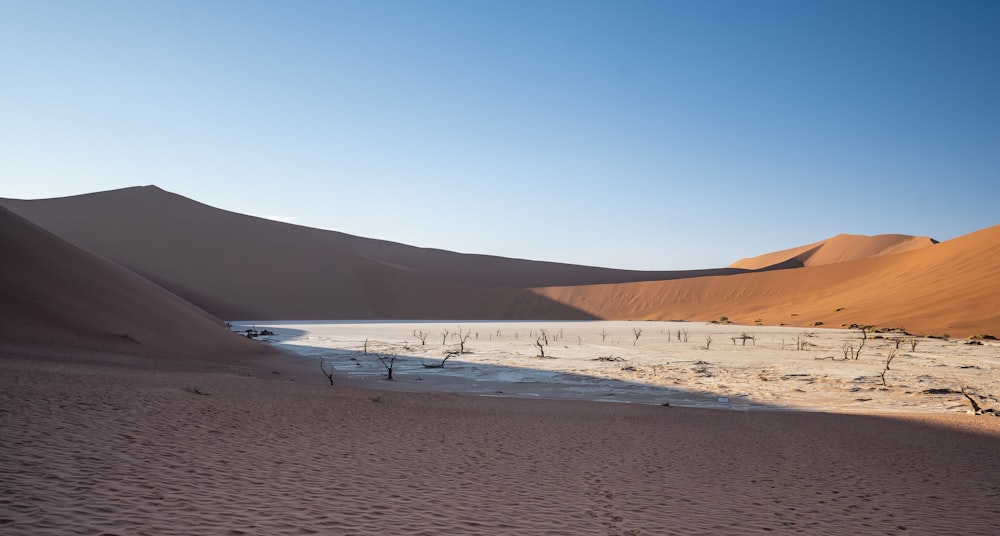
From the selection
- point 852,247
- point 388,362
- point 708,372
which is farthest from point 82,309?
point 852,247

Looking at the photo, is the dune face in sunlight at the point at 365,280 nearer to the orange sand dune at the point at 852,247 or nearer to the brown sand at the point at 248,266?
the brown sand at the point at 248,266

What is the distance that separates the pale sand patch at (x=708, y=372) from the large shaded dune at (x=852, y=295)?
40.0ft

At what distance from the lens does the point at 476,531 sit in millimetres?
4461

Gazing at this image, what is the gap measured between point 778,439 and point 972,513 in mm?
3307

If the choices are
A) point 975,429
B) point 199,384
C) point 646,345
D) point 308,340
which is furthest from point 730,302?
point 199,384

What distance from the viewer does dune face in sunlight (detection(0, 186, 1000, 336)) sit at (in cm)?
5231

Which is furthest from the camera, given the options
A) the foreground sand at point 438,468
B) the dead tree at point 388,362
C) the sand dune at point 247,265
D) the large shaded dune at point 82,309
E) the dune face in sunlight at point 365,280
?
the sand dune at point 247,265

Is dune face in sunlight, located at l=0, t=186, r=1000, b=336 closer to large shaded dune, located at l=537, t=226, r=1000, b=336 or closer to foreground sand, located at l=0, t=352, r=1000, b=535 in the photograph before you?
large shaded dune, located at l=537, t=226, r=1000, b=336

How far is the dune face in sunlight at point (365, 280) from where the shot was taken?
5231 cm

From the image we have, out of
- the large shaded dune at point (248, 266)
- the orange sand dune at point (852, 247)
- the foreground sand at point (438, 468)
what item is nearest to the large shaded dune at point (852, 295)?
the large shaded dune at point (248, 266)

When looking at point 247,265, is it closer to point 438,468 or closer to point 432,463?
point 432,463

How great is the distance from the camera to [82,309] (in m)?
16.9

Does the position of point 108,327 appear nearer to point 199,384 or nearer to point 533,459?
point 199,384

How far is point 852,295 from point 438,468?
56244 millimetres
